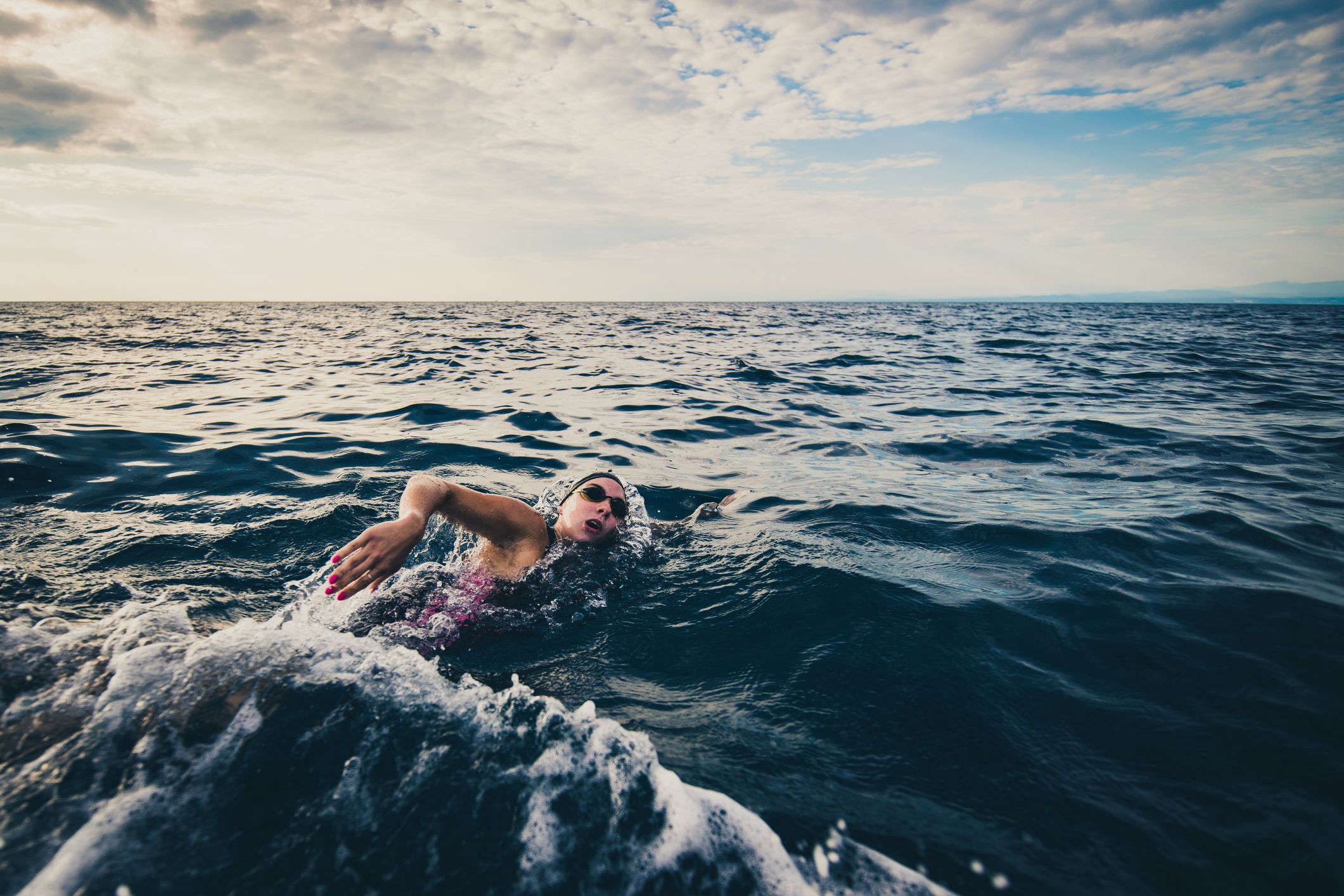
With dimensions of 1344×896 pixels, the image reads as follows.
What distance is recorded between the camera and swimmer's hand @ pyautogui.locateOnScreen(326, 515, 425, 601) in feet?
8.73

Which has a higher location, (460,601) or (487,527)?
(487,527)

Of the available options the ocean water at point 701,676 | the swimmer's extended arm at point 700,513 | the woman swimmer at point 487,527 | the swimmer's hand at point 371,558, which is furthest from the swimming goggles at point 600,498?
the swimmer's hand at point 371,558

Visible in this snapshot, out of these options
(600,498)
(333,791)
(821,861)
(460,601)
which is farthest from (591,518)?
(821,861)

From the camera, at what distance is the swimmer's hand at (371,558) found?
2662 mm

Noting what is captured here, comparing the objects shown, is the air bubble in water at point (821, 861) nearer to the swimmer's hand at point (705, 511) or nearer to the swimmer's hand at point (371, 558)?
the swimmer's hand at point (371, 558)

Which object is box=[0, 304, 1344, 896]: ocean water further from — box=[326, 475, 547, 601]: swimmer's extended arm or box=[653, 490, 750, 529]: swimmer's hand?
box=[326, 475, 547, 601]: swimmer's extended arm

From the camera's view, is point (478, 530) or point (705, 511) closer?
point (478, 530)

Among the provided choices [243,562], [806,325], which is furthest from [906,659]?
[806,325]

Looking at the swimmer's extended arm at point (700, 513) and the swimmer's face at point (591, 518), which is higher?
the swimmer's face at point (591, 518)

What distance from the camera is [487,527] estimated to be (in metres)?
3.87

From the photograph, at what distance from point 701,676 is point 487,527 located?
1739mm

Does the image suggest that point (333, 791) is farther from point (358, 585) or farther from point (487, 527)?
point (487, 527)

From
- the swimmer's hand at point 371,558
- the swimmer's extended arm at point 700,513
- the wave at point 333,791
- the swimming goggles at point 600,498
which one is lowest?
the swimmer's extended arm at point 700,513

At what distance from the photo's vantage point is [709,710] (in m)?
2.71
